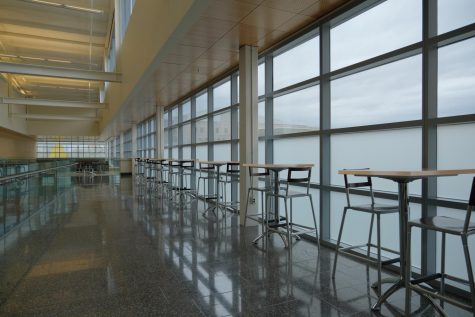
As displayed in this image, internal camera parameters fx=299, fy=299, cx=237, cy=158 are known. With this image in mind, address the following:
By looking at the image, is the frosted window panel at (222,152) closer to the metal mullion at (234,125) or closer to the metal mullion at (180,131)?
the metal mullion at (234,125)

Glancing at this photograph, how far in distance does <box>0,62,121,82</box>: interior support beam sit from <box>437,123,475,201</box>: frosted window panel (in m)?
7.64

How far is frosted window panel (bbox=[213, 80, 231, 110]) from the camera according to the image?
581cm

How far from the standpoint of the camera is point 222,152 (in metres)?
6.14

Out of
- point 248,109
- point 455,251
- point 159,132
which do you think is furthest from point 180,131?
point 455,251

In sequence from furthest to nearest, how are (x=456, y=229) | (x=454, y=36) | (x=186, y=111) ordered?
(x=186, y=111), (x=454, y=36), (x=456, y=229)

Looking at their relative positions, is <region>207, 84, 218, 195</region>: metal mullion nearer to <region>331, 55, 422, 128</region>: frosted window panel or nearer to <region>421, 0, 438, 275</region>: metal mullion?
<region>331, 55, 422, 128</region>: frosted window panel

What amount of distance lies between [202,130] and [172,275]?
481 centimetres

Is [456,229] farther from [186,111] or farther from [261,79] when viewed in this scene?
[186,111]

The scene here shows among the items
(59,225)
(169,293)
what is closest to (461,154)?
(169,293)

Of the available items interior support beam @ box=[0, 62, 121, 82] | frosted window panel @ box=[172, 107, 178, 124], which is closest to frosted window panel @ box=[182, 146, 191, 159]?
frosted window panel @ box=[172, 107, 178, 124]

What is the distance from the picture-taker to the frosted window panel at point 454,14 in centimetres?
212

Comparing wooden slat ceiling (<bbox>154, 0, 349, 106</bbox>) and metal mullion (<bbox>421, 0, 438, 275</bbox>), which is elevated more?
wooden slat ceiling (<bbox>154, 0, 349, 106</bbox>)

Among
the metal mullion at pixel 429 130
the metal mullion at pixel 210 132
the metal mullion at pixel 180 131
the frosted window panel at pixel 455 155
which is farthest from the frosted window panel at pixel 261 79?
the metal mullion at pixel 180 131

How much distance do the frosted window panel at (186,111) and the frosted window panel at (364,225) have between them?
5.36 meters
